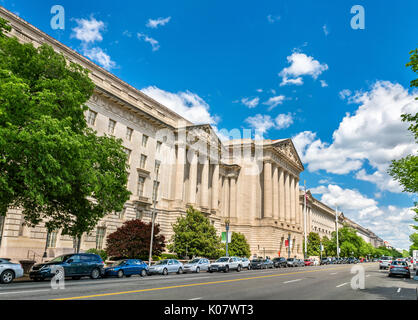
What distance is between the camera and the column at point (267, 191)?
276ft

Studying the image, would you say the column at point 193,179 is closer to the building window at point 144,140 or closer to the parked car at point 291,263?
the building window at point 144,140

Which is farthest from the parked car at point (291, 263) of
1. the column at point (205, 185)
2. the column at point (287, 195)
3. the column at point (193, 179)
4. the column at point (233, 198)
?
the column at point (287, 195)

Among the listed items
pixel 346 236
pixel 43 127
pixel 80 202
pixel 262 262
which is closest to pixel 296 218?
pixel 346 236

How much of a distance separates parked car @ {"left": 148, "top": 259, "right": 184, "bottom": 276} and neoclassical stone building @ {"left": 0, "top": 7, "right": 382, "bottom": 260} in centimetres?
810

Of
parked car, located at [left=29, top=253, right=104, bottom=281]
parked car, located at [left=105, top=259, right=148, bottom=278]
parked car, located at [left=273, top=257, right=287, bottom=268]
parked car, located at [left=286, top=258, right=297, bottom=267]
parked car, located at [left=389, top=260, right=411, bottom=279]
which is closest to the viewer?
parked car, located at [left=29, top=253, right=104, bottom=281]

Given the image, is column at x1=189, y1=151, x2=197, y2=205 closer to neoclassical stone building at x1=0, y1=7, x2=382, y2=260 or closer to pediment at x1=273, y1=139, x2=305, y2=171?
neoclassical stone building at x1=0, y1=7, x2=382, y2=260

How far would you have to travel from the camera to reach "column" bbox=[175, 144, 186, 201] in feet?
192

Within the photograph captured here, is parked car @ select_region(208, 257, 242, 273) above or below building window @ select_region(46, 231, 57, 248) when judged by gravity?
below

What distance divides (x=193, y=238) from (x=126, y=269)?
76.7 ft

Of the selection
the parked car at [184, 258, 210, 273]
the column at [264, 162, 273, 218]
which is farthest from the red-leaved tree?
the column at [264, 162, 273, 218]

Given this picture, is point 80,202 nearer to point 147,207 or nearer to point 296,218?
point 147,207
